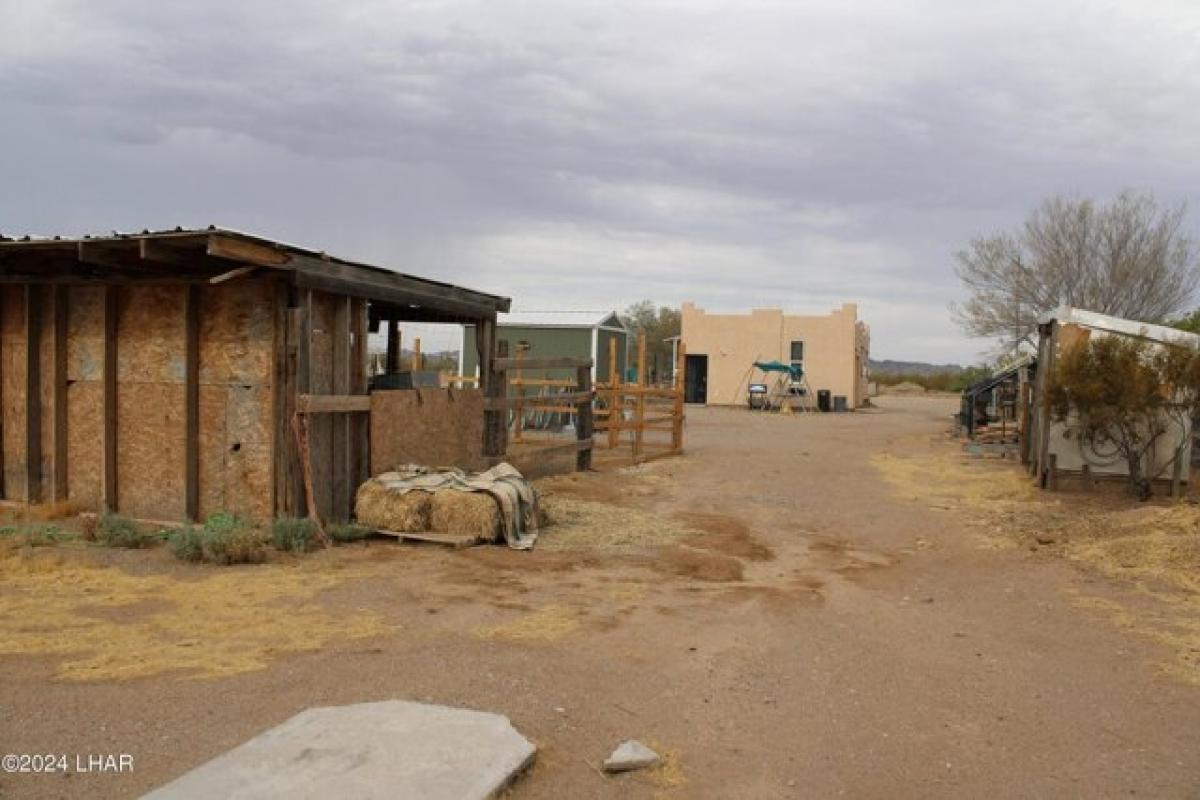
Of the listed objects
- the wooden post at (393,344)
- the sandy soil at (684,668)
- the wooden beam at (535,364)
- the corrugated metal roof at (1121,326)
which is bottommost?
the sandy soil at (684,668)

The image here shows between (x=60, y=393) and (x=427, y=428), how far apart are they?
12.7ft

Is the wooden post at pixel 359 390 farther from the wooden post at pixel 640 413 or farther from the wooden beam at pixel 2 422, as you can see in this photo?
the wooden post at pixel 640 413

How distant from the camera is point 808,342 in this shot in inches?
1796

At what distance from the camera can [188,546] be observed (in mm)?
8094

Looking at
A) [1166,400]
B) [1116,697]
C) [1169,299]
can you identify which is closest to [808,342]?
[1169,299]

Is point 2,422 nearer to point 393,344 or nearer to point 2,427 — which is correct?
point 2,427

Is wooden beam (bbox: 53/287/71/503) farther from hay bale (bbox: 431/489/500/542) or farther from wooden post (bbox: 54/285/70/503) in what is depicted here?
hay bale (bbox: 431/489/500/542)

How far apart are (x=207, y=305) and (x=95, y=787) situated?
6.66 m

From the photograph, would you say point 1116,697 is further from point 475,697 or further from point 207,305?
point 207,305

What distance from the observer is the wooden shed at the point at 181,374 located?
30.5 feet

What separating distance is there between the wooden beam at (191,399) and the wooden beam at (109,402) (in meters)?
1.00

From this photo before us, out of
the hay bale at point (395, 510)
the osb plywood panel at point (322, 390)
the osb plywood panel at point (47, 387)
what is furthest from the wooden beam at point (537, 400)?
the osb plywood panel at point (47, 387)

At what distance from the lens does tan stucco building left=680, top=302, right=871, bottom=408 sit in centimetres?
4506

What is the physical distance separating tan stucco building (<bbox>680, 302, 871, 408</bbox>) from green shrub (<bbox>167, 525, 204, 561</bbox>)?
3838 centimetres
